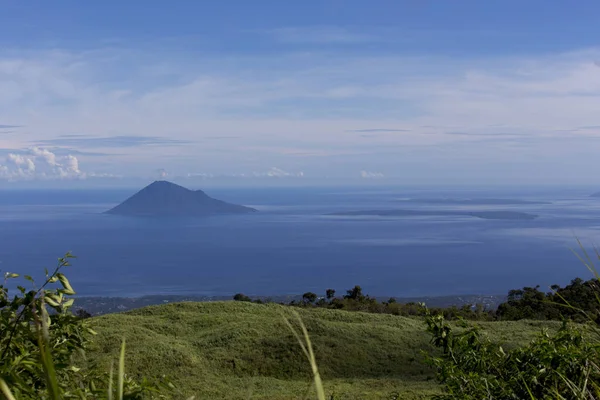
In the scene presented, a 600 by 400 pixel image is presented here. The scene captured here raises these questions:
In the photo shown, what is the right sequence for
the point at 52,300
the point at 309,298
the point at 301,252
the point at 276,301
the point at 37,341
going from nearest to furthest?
the point at 37,341
the point at 52,300
the point at 309,298
the point at 276,301
the point at 301,252

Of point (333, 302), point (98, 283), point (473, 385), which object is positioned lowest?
point (98, 283)

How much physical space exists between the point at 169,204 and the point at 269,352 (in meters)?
163

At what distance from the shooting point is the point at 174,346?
12211 millimetres

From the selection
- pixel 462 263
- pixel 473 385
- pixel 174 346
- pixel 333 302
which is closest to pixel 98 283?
pixel 462 263

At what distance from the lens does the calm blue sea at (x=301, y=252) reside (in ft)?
249

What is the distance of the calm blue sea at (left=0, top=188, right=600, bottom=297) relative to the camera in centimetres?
7588

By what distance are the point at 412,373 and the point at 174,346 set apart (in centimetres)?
451

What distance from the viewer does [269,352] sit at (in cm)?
1215

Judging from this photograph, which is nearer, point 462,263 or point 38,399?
point 38,399

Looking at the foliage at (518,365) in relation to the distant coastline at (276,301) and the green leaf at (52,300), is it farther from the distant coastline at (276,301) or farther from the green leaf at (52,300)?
the distant coastline at (276,301)

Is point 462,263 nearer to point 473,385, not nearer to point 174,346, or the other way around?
point 174,346

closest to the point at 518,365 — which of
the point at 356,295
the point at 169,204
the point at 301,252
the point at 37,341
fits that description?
the point at 37,341

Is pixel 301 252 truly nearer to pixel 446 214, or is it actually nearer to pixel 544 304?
pixel 446 214

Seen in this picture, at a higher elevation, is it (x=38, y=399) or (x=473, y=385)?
(x=38, y=399)
